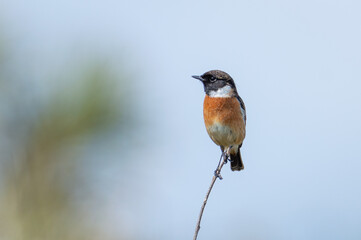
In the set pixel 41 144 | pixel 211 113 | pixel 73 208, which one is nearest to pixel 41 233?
pixel 73 208

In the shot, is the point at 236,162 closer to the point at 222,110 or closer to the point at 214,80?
the point at 222,110

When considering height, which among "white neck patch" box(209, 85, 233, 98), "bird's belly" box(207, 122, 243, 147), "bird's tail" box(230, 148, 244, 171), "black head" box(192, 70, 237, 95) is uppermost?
"black head" box(192, 70, 237, 95)

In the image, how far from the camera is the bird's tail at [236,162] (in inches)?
233

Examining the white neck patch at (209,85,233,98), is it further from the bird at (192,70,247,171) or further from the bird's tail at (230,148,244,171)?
the bird's tail at (230,148,244,171)

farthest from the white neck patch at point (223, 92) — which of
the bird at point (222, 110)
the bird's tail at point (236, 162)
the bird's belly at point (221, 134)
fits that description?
the bird's tail at point (236, 162)

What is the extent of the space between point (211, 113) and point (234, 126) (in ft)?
0.74

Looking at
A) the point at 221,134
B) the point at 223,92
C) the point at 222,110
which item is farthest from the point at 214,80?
the point at 221,134

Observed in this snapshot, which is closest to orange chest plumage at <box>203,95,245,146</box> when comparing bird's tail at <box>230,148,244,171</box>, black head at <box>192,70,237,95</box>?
black head at <box>192,70,237,95</box>

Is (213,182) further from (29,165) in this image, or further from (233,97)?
(233,97)

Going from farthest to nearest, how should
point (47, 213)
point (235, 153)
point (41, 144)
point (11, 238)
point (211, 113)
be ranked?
1. point (235, 153)
2. point (211, 113)
3. point (41, 144)
4. point (47, 213)
5. point (11, 238)

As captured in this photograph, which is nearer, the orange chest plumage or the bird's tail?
the orange chest plumage

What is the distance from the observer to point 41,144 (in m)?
3.00

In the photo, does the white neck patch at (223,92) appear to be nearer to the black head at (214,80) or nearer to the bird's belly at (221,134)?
the black head at (214,80)

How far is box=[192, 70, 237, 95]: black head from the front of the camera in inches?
194
